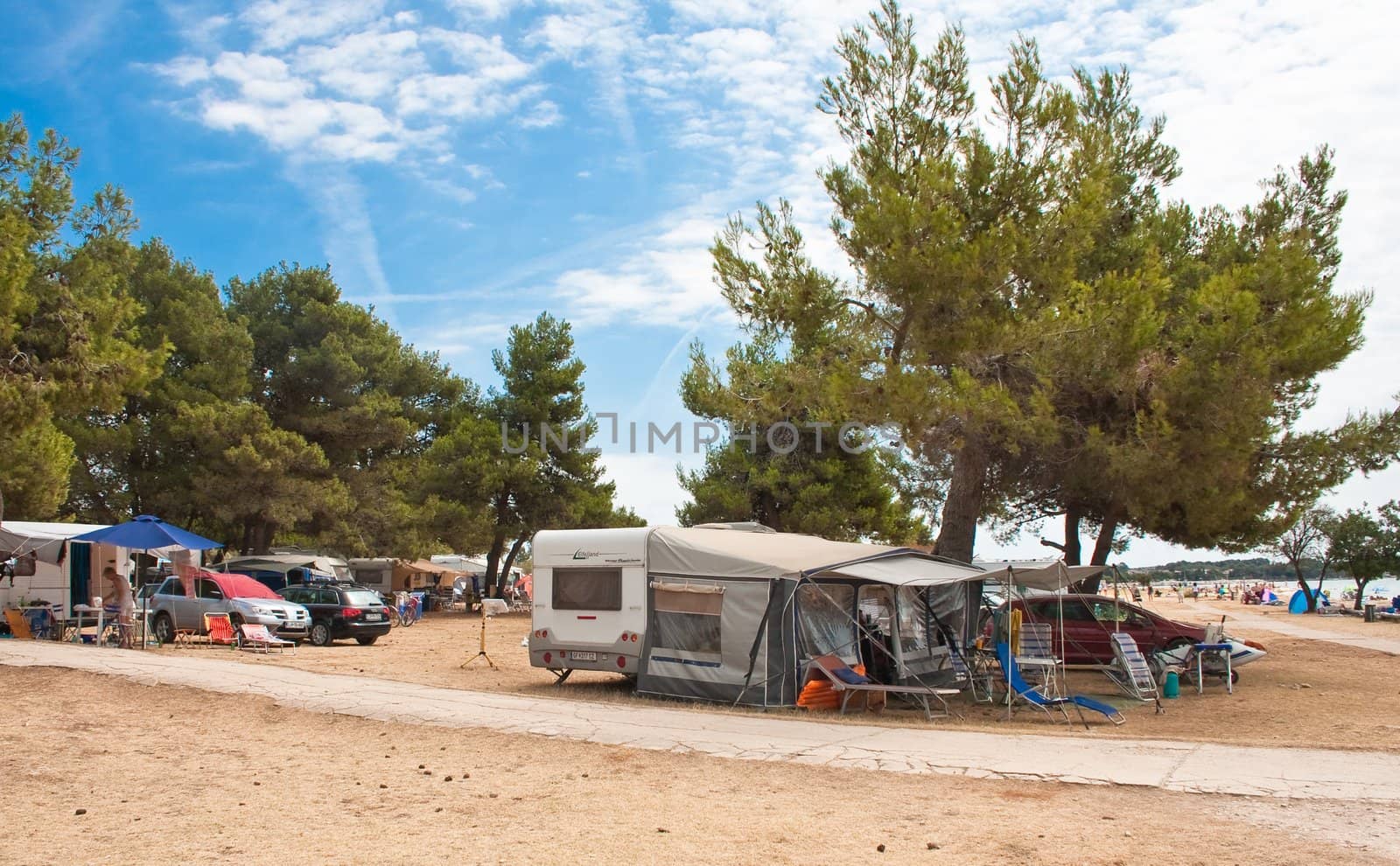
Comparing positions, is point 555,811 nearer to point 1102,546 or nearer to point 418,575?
point 1102,546

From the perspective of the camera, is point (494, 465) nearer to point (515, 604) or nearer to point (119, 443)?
point (515, 604)

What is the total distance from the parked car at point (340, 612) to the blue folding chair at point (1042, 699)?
Result: 13.5m

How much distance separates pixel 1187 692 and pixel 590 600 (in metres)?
8.80

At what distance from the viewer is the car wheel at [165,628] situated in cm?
1916

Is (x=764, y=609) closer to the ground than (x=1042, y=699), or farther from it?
farther from it

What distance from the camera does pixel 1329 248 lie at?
63.2ft

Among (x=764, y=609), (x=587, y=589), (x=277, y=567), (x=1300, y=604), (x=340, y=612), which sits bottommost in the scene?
(x=1300, y=604)

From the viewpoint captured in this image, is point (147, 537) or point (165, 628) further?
point (165, 628)

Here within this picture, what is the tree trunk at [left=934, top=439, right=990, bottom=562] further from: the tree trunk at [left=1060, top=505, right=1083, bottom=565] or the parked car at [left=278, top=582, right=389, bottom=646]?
the parked car at [left=278, top=582, right=389, bottom=646]

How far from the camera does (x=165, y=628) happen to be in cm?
1925

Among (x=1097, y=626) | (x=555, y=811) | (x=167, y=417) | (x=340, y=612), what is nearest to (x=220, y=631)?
(x=340, y=612)

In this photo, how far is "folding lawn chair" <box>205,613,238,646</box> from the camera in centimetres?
1819

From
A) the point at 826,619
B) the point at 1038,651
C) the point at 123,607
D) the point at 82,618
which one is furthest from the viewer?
the point at 82,618

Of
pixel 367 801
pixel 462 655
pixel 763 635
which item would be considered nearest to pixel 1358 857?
pixel 367 801
